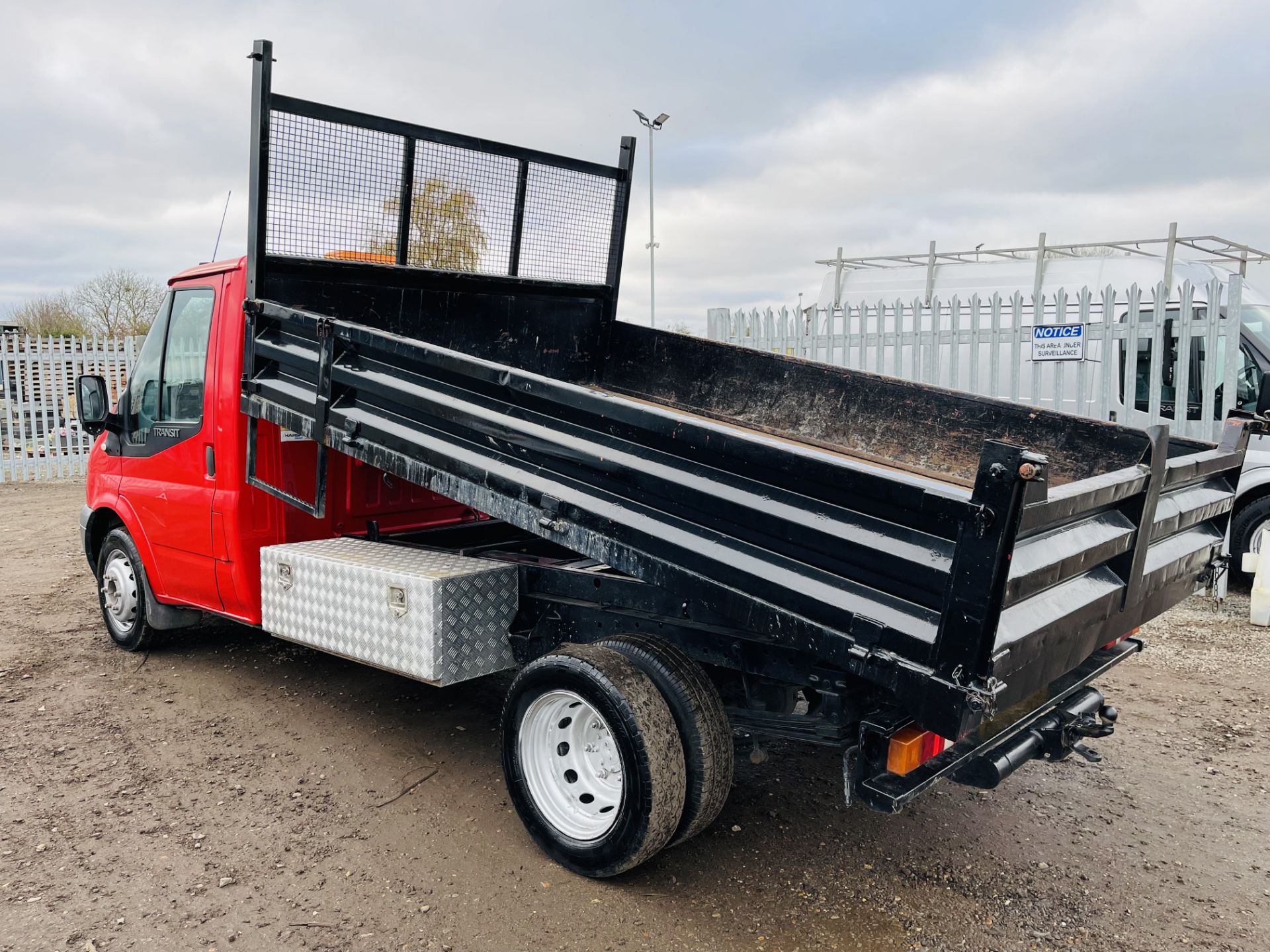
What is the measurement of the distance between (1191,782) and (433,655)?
3.41 meters

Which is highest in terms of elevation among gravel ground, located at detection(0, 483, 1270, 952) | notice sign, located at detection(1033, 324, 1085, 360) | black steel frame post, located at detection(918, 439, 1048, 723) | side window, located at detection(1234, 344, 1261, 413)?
notice sign, located at detection(1033, 324, 1085, 360)

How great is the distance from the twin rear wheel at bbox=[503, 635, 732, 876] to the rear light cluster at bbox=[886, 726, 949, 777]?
64 cm

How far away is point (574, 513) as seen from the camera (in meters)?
3.12

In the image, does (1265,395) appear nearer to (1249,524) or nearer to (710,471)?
(710,471)

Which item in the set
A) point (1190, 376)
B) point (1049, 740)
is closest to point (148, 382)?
point (1049, 740)

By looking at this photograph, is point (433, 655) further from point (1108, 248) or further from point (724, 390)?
point (1108, 248)

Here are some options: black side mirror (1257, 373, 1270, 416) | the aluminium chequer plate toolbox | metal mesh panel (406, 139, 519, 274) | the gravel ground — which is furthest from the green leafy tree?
black side mirror (1257, 373, 1270, 416)

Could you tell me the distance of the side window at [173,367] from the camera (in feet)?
15.8

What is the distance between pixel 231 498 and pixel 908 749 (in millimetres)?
3426

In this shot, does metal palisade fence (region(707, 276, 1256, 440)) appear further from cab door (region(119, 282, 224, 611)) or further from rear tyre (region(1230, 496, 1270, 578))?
cab door (region(119, 282, 224, 611))

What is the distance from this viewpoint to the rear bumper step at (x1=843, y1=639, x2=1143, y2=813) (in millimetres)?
2697

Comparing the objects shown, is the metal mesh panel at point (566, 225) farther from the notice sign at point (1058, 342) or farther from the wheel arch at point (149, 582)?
the notice sign at point (1058, 342)

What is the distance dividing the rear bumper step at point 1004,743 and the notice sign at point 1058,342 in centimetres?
540

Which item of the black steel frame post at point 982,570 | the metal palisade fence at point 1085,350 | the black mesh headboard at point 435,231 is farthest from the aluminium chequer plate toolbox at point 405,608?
the metal palisade fence at point 1085,350
